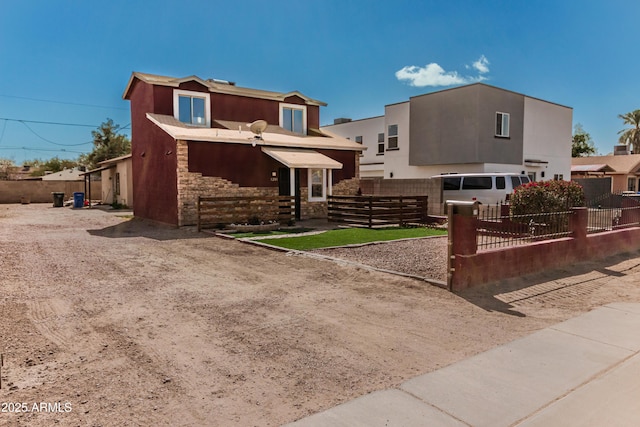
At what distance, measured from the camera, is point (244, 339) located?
4848 millimetres

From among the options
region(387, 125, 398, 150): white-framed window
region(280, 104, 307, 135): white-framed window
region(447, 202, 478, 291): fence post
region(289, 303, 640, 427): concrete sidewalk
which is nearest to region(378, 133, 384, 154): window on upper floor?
region(387, 125, 398, 150): white-framed window

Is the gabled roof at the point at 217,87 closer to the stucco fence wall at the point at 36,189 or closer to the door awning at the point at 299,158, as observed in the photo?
the door awning at the point at 299,158

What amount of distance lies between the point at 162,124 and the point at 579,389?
16.0 meters

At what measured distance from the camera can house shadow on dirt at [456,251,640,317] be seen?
21.9 ft

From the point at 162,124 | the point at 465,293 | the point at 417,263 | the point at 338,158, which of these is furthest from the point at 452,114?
the point at 465,293

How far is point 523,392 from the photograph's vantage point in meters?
3.78

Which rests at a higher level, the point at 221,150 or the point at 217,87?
the point at 217,87

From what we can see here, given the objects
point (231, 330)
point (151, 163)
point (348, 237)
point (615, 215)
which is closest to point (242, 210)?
point (348, 237)

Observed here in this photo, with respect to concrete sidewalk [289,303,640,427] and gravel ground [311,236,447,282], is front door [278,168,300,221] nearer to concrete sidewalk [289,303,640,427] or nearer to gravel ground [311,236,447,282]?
gravel ground [311,236,447,282]

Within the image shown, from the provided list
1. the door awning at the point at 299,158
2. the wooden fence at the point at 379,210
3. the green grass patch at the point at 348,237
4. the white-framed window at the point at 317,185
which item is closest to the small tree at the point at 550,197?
the green grass patch at the point at 348,237

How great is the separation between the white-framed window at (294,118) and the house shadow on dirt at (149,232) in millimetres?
8324

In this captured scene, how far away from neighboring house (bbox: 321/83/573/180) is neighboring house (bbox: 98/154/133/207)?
1538 cm

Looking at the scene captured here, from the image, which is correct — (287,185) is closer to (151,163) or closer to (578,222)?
(151,163)

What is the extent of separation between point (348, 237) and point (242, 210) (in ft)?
15.5
